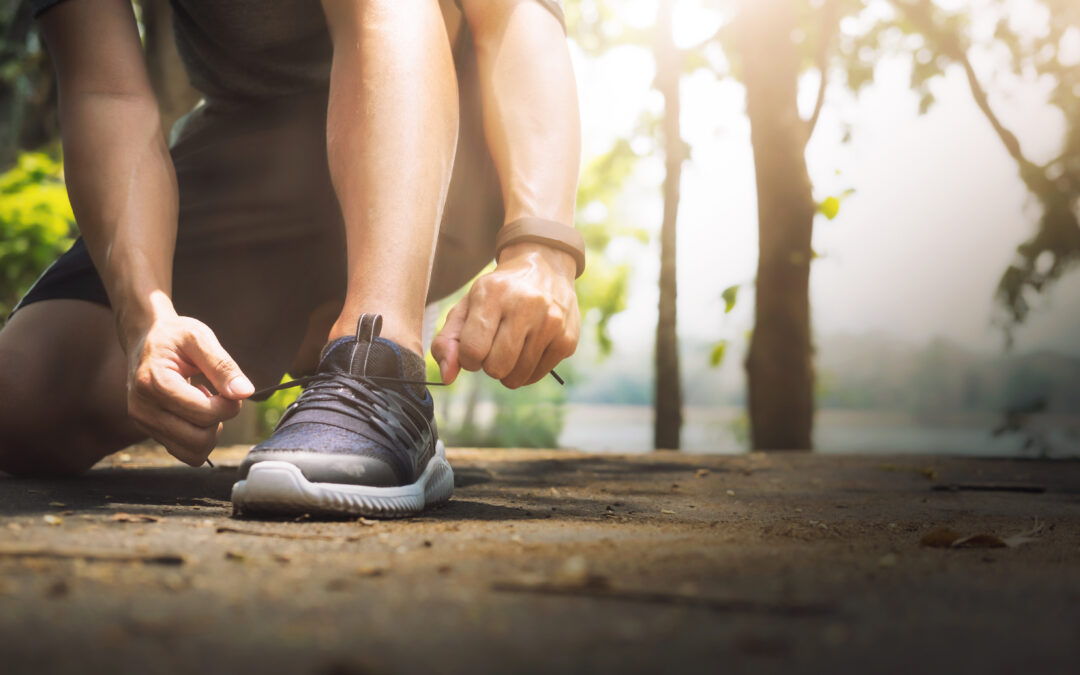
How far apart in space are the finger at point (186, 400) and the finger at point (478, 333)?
1.20 ft

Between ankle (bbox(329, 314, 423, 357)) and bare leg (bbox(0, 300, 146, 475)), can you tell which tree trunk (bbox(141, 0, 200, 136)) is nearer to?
bare leg (bbox(0, 300, 146, 475))

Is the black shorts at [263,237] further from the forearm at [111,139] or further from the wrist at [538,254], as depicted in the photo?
the wrist at [538,254]

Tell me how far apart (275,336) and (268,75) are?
2.04 feet

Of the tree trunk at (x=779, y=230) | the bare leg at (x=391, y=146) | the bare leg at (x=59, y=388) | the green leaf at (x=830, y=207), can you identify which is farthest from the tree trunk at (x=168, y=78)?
the bare leg at (x=391, y=146)

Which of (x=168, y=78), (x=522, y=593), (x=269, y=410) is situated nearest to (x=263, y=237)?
(x=522, y=593)

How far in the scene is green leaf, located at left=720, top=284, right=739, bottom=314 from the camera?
125 inches

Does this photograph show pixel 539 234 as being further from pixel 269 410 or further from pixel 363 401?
pixel 269 410

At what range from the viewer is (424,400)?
1.30m

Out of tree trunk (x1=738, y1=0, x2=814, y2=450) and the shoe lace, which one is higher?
tree trunk (x1=738, y1=0, x2=814, y2=450)

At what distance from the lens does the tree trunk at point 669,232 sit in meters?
4.68

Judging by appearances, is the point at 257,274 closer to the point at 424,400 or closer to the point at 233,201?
the point at 233,201

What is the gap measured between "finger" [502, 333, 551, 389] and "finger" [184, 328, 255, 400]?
377 millimetres

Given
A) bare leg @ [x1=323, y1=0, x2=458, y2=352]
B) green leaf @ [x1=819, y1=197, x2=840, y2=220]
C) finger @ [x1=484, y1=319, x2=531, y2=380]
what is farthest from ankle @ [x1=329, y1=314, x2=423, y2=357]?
green leaf @ [x1=819, y1=197, x2=840, y2=220]

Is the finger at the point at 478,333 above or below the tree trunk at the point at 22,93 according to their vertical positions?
below
